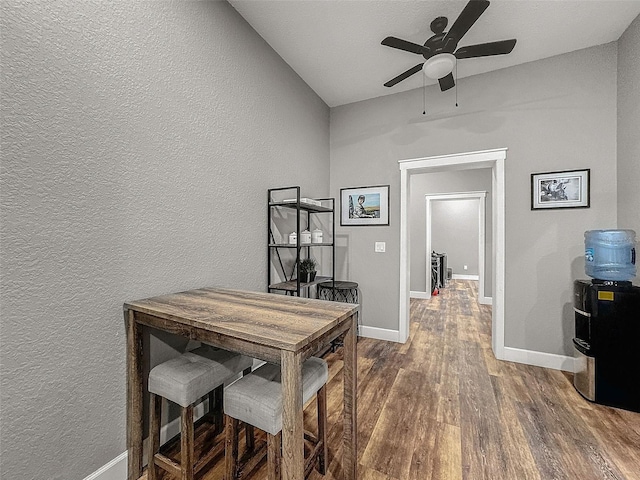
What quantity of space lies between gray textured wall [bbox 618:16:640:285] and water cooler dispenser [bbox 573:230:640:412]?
0.23m

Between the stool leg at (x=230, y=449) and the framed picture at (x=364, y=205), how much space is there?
2.63m

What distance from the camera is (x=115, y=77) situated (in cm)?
136

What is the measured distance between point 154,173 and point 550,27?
10.5 feet

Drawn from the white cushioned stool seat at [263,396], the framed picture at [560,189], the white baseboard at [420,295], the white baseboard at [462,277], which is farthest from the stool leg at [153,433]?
the white baseboard at [462,277]

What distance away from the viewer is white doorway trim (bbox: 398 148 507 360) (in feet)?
9.14

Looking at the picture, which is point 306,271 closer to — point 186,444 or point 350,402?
point 350,402

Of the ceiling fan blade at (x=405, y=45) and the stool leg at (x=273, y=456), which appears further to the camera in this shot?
the ceiling fan blade at (x=405, y=45)

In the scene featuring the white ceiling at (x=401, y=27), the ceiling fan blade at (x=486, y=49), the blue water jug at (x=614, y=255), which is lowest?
the blue water jug at (x=614, y=255)

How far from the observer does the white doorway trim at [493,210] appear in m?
2.79

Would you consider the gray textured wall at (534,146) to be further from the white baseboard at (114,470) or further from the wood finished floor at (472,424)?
the white baseboard at (114,470)

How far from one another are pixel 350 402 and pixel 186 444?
76 cm

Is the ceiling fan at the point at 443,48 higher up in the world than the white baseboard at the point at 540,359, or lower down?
higher up

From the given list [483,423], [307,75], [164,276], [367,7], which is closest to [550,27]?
[367,7]

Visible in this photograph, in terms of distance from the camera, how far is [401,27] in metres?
2.23
